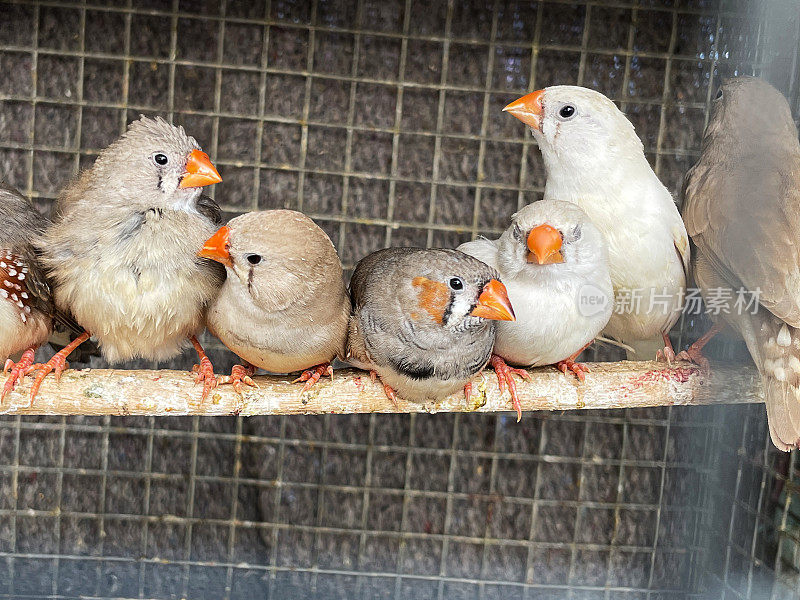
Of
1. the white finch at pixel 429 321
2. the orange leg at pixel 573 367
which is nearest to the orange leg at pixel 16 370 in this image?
the white finch at pixel 429 321

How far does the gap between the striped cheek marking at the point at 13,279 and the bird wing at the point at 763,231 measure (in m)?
1.02

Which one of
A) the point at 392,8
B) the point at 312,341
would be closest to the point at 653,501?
the point at 312,341

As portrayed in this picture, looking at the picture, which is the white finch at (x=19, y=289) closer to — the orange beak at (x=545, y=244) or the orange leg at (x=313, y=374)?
the orange leg at (x=313, y=374)

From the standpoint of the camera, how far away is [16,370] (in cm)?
119

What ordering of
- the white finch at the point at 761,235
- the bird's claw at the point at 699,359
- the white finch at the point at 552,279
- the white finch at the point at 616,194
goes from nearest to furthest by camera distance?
1. the white finch at the point at 761,235
2. the bird's claw at the point at 699,359
3. the white finch at the point at 552,279
4. the white finch at the point at 616,194

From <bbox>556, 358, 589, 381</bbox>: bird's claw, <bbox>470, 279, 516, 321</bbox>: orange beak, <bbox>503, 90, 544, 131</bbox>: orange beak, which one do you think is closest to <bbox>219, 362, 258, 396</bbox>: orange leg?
<bbox>470, 279, 516, 321</bbox>: orange beak

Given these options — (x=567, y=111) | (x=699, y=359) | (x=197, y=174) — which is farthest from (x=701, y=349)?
(x=197, y=174)

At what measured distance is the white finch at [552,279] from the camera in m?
1.14

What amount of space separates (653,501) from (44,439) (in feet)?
4.67

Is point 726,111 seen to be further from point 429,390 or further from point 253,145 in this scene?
point 253,145

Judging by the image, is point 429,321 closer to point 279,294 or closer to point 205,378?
point 279,294

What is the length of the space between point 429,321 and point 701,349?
0.36 m

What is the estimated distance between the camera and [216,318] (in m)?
1.16

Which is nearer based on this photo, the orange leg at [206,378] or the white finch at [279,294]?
the white finch at [279,294]
